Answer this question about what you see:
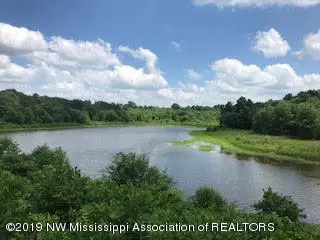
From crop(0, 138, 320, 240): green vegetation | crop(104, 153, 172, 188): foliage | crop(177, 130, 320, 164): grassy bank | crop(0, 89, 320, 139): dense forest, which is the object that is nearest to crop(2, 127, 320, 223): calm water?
crop(177, 130, 320, 164): grassy bank

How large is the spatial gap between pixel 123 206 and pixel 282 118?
105 metres

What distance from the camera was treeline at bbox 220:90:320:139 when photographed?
4333 inches

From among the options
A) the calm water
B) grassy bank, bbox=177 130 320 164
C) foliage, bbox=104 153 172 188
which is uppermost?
foliage, bbox=104 153 172 188

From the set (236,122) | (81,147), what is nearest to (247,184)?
(81,147)

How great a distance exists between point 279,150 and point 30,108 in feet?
426

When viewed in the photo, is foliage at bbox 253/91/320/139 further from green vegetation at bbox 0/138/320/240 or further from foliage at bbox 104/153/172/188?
foliage at bbox 104/153/172/188

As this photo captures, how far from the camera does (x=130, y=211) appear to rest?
2259cm

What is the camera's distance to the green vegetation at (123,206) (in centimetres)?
1867

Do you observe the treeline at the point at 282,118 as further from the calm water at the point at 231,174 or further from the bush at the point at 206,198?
the bush at the point at 206,198

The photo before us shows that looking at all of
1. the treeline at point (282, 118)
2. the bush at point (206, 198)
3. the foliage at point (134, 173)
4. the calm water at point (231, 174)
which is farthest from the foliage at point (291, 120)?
the foliage at point (134, 173)

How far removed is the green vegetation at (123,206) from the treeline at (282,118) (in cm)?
8129

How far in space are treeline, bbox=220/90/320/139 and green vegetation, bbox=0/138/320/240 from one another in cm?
8129

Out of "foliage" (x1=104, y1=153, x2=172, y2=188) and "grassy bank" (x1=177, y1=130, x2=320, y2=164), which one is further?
"grassy bank" (x1=177, y1=130, x2=320, y2=164)

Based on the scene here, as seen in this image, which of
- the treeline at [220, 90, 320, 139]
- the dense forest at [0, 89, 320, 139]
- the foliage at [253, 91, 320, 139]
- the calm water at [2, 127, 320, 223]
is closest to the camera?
the calm water at [2, 127, 320, 223]
